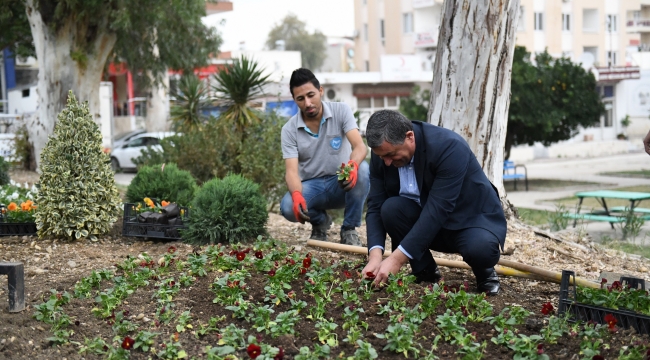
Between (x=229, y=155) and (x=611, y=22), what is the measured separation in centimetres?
5217

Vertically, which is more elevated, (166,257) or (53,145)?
(53,145)

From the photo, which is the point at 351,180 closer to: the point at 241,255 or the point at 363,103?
the point at 241,255

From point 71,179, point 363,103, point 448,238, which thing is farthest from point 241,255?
point 363,103

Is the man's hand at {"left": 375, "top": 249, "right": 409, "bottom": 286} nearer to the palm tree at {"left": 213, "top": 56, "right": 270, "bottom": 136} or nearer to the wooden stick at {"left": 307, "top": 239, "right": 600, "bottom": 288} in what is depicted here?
the wooden stick at {"left": 307, "top": 239, "right": 600, "bottom": 288}

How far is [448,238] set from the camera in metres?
4.98

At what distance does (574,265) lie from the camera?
22.1ft

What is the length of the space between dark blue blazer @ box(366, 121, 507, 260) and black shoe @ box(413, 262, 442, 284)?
1.55 ft

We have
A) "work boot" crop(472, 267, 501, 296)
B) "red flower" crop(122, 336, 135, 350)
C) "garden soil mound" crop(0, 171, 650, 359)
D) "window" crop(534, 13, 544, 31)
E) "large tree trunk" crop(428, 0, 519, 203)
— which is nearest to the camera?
"red flower" crop(122, 336, 135, 350)

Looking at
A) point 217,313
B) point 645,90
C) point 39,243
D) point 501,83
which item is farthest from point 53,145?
point 645,90

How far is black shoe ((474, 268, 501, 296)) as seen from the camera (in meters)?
4.90

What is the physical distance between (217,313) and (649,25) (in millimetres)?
70222

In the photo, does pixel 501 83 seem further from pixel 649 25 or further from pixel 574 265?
pixel 649 25

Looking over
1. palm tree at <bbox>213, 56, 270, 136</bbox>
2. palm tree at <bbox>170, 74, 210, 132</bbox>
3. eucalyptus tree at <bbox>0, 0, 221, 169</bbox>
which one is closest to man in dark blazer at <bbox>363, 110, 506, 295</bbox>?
palm tree at <bbox>213, 56, 270, 136</bbox>

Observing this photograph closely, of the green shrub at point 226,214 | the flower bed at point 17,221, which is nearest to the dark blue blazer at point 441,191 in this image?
the green shrub at point 226,214
